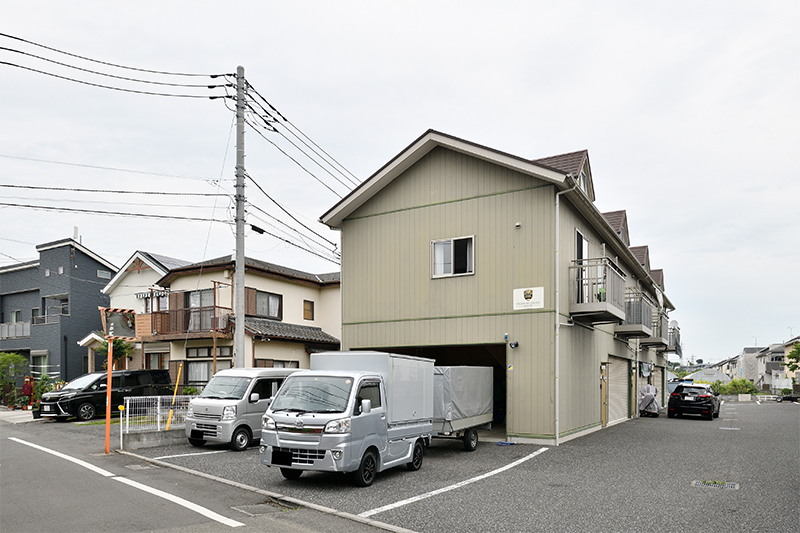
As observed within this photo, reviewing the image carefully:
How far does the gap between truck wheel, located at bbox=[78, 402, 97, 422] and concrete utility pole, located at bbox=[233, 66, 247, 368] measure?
736cm

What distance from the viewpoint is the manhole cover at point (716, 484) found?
9.92 meters

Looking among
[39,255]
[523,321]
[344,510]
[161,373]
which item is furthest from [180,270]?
[344,510]

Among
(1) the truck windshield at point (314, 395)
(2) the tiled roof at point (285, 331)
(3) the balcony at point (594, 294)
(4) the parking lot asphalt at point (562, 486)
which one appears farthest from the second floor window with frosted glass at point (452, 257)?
(2) the tiled roof at point (285, 331)

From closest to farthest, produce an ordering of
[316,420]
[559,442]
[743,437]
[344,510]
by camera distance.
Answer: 1. [344,510]
2. [316,420]
3. [559,442]
4. [743,437]

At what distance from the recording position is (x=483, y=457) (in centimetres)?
1285

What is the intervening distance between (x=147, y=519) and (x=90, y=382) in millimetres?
14936

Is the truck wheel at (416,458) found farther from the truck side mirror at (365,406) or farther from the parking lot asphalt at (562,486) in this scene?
the truck side mirror at (365,406)

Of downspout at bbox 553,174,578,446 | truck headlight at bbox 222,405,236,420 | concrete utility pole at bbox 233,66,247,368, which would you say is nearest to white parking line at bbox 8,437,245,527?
truck headlight at bbox 222,405,236,420

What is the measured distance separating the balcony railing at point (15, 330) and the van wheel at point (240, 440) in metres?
25.3

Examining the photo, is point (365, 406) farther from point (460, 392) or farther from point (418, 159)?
point (418, 159)

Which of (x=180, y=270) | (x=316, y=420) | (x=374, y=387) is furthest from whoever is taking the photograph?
(x=180, y=270)

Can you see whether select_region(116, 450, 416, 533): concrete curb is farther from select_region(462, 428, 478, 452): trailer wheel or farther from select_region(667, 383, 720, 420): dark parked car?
select_region(667, 383, 720, 420): dark parked car

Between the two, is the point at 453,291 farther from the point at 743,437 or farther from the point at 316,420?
the point at 743,437

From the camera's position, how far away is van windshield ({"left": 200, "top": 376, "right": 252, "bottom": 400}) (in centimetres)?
1424
